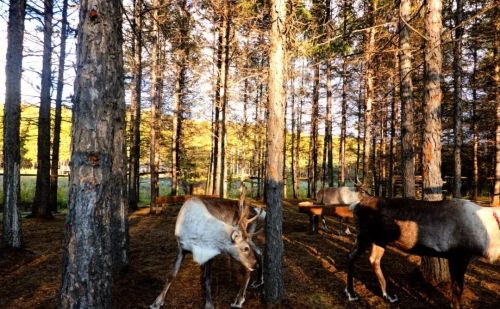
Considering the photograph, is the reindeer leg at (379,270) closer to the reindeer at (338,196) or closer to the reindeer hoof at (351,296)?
the reindeer hoof at (351,296)

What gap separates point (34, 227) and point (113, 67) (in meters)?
11.3

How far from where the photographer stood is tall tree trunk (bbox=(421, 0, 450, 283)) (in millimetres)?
6598

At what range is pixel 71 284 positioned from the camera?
3.64 m

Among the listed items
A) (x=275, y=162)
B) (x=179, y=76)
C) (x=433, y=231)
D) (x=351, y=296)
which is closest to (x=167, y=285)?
(x=275, y=162)

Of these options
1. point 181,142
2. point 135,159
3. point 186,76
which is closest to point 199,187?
point 181,142

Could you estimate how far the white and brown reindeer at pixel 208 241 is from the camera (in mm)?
5431

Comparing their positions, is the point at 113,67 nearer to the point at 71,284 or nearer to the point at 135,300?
the point at 71,284

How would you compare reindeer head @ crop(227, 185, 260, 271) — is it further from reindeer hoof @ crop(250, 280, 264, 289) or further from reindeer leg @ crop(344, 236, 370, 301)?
reindeer leg @ crop(344, 236, 370, 301)

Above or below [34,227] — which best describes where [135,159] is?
above

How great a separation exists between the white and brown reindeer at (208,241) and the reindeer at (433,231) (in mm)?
2057

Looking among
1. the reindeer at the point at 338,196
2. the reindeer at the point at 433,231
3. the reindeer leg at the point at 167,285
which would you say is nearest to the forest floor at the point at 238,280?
the reindeer leg at the point at 167,285

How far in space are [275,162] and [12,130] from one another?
7.29m

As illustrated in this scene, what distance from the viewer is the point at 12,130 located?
28.1ft

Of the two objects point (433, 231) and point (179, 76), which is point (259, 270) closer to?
point (433, 231)
